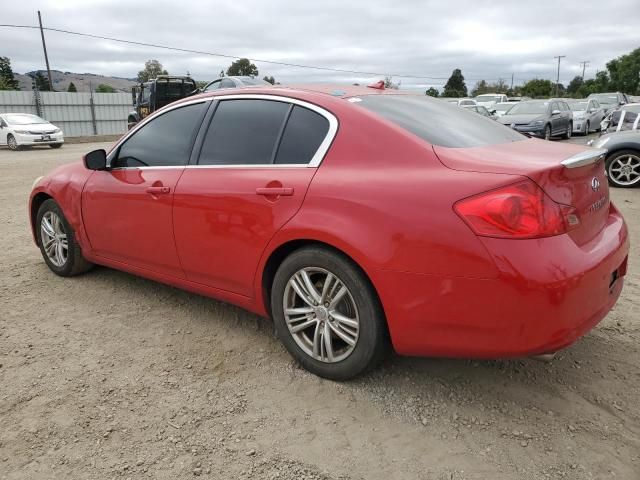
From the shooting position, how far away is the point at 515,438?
2.48m

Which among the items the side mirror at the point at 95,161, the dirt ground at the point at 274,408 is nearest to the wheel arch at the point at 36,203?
the side mirror at the point at 95,161

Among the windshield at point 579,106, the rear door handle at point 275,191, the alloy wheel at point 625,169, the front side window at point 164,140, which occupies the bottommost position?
the alloy wheel at point 625,169

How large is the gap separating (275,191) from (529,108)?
698 inches

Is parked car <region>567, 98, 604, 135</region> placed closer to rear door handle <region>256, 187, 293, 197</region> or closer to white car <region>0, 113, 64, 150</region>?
white car <region>0, 113, 64, 150</region>

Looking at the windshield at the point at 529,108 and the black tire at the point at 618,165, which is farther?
the windshield at the point at 529,108

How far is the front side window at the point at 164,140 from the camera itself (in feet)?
11.8

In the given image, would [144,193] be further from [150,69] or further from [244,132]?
[150,69]

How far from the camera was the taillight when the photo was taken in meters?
2.28

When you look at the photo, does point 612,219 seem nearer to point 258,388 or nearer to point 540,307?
point 540,307

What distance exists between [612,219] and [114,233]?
3291 mm

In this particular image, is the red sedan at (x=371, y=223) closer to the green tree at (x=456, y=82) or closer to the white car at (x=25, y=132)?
the white car at (x=25, y=132)

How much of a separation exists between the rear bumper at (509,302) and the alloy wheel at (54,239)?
3187 mm

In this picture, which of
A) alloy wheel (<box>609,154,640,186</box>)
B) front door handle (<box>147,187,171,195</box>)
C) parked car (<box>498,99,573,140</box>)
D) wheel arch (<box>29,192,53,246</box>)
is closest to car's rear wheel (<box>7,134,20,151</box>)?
parked car (<box>498,99,573,140</box>)

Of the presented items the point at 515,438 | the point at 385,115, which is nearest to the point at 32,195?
the point at 385,115
